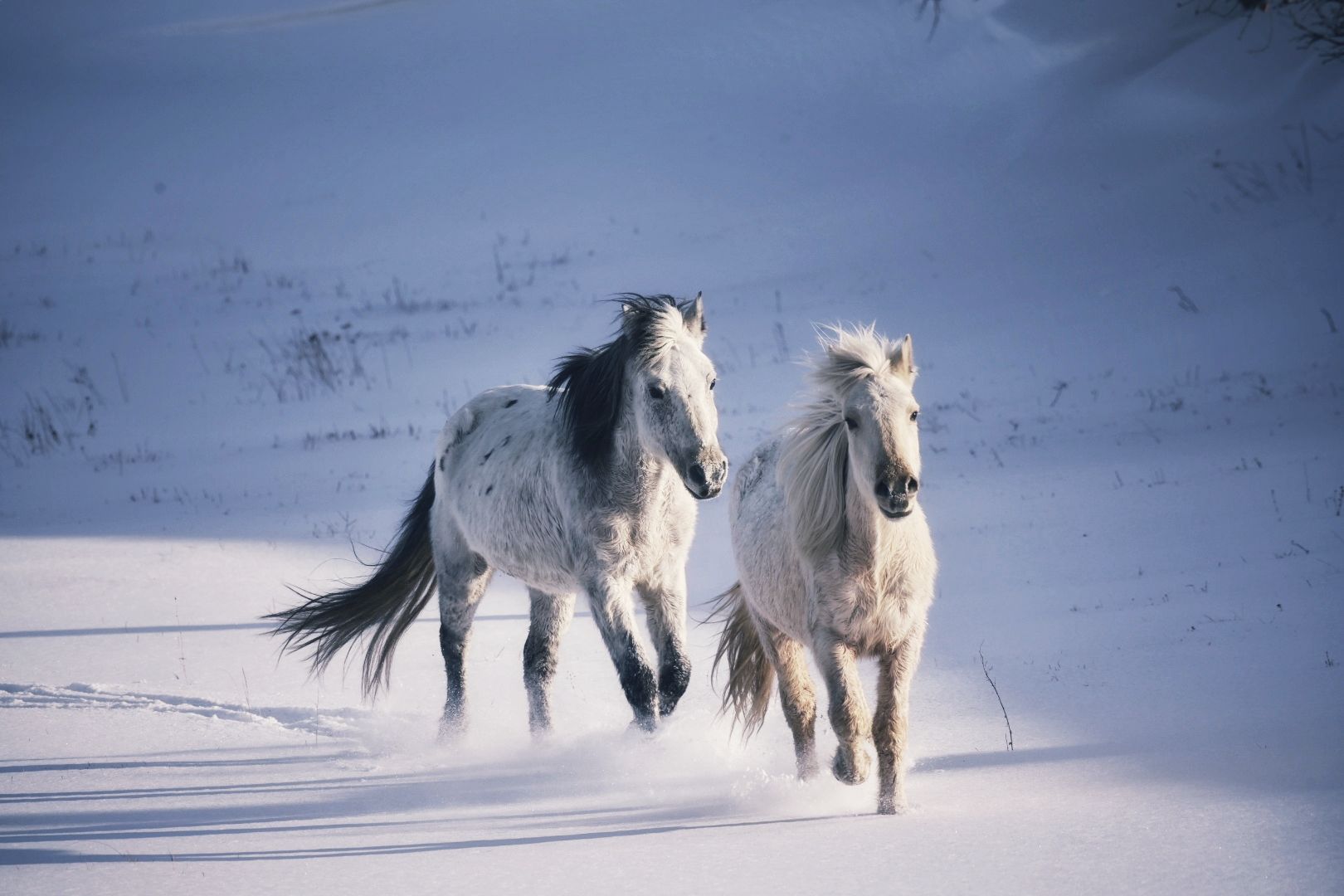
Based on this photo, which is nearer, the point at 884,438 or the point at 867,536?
the point at 884,438

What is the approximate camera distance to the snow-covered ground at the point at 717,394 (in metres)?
4.30

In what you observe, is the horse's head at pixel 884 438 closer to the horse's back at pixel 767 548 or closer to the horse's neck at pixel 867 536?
the horse's neck at pixel 867 536

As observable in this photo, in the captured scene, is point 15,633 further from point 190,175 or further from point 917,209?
point 190,175

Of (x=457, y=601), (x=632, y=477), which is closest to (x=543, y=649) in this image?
(x=457, y=601)

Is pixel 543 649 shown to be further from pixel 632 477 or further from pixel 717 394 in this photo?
pixel 717 394

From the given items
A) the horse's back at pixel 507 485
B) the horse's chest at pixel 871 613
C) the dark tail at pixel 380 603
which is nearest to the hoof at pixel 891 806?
the horse's chest at pixel 871 613

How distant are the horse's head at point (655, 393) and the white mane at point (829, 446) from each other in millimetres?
289

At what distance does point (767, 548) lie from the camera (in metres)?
4.95

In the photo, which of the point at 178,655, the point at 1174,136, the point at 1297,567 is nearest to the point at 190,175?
the point at 1174,136

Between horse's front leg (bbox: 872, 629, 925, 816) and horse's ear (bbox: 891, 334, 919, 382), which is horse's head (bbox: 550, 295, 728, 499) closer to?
horse's ear (bbox: 891, 334, 919, 382)

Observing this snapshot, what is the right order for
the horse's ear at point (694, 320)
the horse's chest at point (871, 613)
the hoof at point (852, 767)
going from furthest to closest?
the horse's ear at point (694, 320), the horse's chest at point (871, 613), the hoof at point (852, 767)

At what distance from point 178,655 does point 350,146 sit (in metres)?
26.4

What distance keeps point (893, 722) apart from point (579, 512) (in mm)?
1669

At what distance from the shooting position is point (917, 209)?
74.6 ft
